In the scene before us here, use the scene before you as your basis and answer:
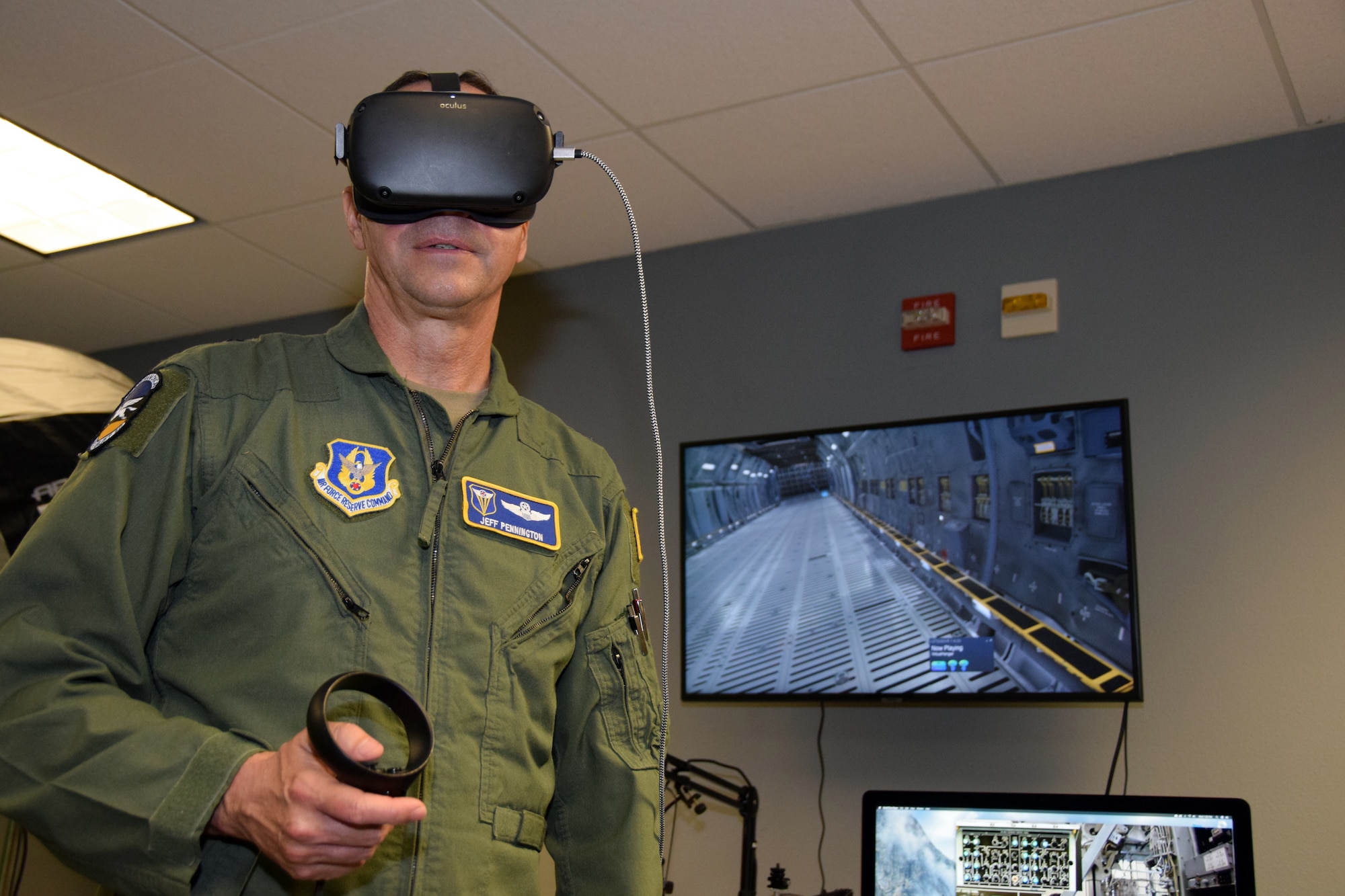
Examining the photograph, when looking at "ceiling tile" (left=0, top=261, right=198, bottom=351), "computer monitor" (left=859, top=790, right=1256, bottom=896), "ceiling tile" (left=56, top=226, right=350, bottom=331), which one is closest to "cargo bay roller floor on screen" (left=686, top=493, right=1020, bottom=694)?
"computer monitor" (left=859, top=790, right=1256, bottom=896)

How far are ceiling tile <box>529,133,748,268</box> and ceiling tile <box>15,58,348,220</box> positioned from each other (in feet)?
2.12

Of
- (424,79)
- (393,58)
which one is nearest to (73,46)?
(393,58)

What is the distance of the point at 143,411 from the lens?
107 centimetres

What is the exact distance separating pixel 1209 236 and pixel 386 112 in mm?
2347

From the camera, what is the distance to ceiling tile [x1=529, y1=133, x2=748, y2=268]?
119 inches

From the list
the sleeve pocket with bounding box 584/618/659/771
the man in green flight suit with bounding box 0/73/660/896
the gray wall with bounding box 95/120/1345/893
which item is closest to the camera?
the man in green flight suit with bounding box 0/73/660/896

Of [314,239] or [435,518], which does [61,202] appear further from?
[435,518]

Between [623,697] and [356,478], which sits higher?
[356,478]

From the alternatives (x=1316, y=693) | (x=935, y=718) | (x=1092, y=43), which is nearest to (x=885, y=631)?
(x=935, y=718)

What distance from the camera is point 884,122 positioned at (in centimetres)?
278

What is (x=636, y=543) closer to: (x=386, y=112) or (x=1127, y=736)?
(x=386, y=112)

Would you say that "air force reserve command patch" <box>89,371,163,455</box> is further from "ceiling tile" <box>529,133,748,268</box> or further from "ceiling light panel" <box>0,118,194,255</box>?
"ceiling light panel" <box>0,118,194,255</box>

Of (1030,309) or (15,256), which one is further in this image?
(15,256)

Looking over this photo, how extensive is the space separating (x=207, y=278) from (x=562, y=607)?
10.2ft
